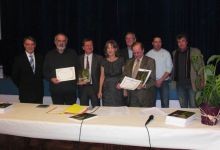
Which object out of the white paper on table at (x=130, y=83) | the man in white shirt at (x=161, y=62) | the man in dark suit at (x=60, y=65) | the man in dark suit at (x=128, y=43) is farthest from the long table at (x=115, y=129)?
the man in dark suit at (x=128, y=43)

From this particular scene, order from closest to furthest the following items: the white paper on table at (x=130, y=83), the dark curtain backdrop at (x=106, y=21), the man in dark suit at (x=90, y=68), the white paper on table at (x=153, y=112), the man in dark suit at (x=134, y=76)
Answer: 1. the white paper on table at (x=153, y=112)
2. the white paper on table at (x=130, y=83)
3. the man in dark suit at (x=134, y=76)
4. the man in dark suit at (x=90, y=68)
5. the dark curtain backdrop at (x=106, y=21)

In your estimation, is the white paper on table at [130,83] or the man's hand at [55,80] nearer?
the white paper on table at [130,83]

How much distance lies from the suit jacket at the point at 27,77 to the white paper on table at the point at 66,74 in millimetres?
397

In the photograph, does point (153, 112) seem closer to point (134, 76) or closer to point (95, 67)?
point (134, 76)

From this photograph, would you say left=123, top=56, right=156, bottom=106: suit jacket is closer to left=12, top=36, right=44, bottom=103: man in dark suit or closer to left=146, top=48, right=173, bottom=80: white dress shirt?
left=146, top=48, right=173, bottom=80: white dress shirt

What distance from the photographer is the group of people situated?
3691 millimetres

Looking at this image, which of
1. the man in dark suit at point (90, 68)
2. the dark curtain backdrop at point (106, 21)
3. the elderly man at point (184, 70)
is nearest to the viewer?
the man in dark suit at point (90, 68)

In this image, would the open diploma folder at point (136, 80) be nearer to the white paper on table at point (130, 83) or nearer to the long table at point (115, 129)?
the white paper on table at point (130, 83)

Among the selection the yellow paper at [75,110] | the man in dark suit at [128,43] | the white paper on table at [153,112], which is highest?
the man in dark suit at [128,43]

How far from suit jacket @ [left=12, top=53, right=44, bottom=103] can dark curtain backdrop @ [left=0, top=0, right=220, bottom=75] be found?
89.3 inches

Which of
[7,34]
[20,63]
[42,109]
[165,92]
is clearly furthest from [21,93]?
[7,34]

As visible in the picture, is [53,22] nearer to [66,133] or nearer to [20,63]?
[20,63]

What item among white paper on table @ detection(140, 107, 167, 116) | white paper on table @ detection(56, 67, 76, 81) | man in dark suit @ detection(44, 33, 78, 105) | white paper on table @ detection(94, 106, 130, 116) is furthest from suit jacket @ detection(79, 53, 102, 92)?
white paper on table @ detection(140, 107, 167, 116)

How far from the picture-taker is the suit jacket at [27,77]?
402cm
